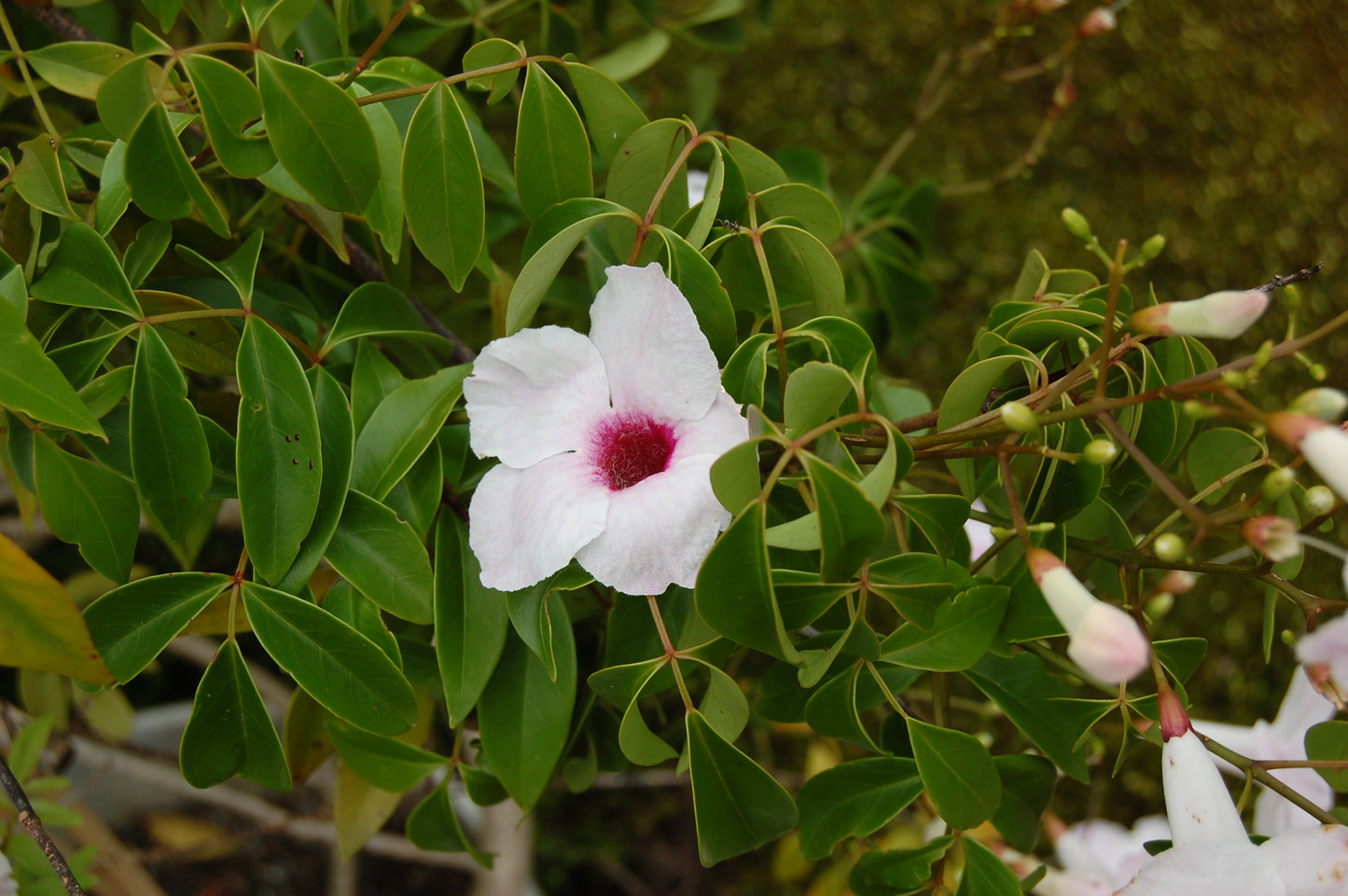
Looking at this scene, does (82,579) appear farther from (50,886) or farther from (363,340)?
(363,340)

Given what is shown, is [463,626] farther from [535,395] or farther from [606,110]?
[606,110]

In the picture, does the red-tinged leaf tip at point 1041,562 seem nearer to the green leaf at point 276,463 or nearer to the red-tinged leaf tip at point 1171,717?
the red-tinged leaf tip at point 1171,717

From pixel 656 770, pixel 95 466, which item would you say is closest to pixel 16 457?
pixel 95 466

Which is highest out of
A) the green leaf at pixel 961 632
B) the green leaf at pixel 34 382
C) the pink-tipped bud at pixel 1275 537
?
the green leaf at pixel 34 382

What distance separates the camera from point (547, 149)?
58 cm

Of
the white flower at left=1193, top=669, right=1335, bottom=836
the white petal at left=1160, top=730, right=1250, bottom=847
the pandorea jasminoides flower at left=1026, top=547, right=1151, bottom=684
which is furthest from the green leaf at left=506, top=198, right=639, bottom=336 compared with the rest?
the white flower at left=1193, top=669, right=1335, bottom=836

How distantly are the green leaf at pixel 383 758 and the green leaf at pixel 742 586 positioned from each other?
0.32 meters

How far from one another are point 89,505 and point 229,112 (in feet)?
0.80

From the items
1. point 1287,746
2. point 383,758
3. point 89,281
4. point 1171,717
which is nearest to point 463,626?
point 383,758

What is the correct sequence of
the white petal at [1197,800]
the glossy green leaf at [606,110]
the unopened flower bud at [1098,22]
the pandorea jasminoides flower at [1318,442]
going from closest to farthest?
the pandorea jasminoides flower at [1318,442]
the white petal at [1197,800]
the glossy green leaf at [606,110]
the unopened flower bud at [1098,22]

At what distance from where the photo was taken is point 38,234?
560 millimetres

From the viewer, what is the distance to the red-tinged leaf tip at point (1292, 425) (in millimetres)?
409

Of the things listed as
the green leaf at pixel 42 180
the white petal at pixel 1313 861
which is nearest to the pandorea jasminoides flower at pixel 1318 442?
the white petal at pixel 1313 861

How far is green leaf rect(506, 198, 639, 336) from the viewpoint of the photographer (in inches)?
21.2
